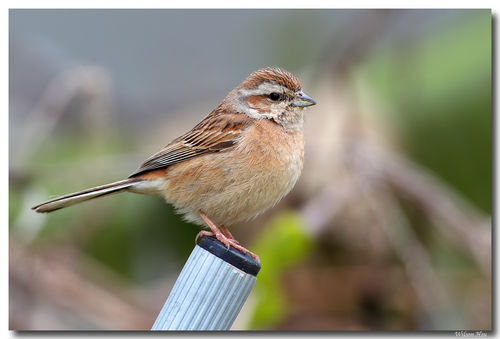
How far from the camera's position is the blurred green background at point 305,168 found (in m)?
4.22

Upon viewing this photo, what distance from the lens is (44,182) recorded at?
440 centimetres

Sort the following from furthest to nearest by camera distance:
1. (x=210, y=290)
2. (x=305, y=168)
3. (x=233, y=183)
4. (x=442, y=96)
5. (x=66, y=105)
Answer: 1. (x=442, y=96)
2. (x=305, y=168)
3. (x=66, y=105)
4. (x=233, y=183)
5. (x=210, y=290)

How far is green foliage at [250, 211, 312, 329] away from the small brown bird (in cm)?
95

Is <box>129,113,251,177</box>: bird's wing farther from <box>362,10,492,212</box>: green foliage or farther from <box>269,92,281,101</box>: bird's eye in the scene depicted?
<box>362,10,492,212</box>: green foliage

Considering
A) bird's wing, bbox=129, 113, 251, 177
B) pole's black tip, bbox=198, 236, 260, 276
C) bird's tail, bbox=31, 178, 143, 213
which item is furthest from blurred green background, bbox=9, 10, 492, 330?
pole's black tip, bbox=198, 236, 260, 276

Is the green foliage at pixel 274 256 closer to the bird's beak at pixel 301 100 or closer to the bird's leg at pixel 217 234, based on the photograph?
the bird's leg at pixel 217 234

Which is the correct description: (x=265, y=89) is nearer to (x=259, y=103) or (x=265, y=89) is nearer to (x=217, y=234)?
(x=259, y=103)

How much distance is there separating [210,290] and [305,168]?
9.62 ft

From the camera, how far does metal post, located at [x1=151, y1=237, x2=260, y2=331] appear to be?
83.0 inches

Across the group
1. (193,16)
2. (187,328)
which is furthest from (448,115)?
(187,328)

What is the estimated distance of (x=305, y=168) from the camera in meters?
4.96

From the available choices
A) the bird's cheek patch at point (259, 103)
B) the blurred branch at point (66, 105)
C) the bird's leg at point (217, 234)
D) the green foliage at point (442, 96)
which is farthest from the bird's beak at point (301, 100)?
the green foliage at point (442, 96)

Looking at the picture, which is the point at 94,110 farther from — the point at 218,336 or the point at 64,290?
the point at 218,336

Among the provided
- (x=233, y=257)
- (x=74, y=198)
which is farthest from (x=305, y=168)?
(x=233, y=257)
